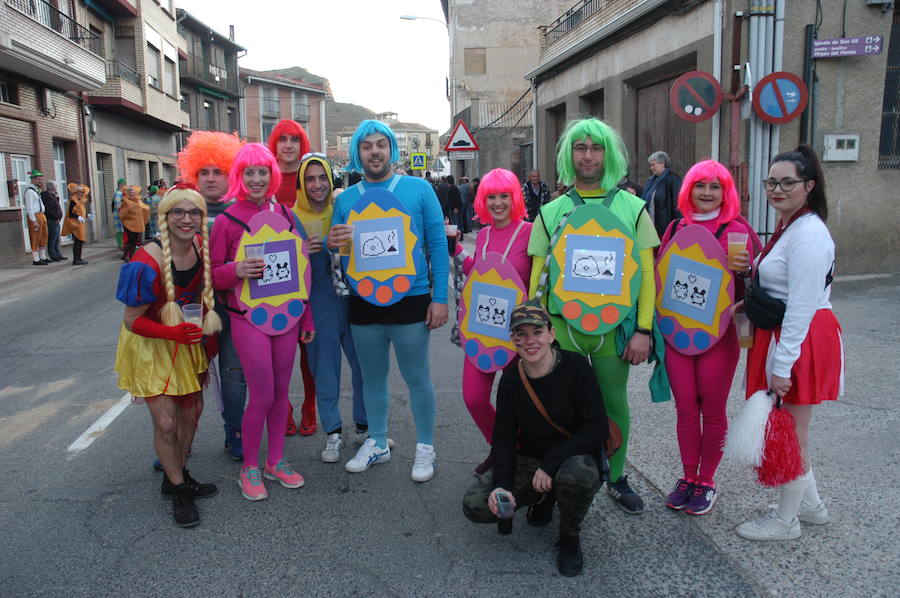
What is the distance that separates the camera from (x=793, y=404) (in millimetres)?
2953

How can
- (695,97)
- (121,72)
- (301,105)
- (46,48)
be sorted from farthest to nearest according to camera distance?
(301,105)
(121,72)
(46,48)
(695,97)

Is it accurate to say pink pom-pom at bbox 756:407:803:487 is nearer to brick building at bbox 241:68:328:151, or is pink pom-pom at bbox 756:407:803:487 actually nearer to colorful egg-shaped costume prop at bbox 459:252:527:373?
colorful egg-shaped costume prop at bbox 459:252:527:373

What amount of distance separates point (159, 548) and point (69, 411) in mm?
2620

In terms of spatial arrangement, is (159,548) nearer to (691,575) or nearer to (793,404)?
(691,575)

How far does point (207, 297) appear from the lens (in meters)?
3.41

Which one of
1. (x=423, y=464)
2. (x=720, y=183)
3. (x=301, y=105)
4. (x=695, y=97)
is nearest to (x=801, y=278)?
(x=720, y=183)

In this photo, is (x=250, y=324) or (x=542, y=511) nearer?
(x=542, y=511)

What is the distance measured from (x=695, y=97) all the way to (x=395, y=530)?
331 inches

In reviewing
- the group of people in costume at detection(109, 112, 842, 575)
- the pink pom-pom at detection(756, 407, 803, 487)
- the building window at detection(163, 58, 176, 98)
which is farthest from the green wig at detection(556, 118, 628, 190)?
the building window at detection(163, 58, 176, 98)

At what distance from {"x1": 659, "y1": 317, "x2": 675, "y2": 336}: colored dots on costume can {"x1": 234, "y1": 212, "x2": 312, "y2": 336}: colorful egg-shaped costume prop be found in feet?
6.04

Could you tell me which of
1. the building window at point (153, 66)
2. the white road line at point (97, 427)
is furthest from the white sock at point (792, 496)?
the building window at point (153, 66)

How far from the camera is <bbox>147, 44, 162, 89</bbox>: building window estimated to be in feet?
85.8

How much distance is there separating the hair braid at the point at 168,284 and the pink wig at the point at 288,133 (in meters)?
1.13

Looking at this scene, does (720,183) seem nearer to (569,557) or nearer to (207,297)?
(569,557)
